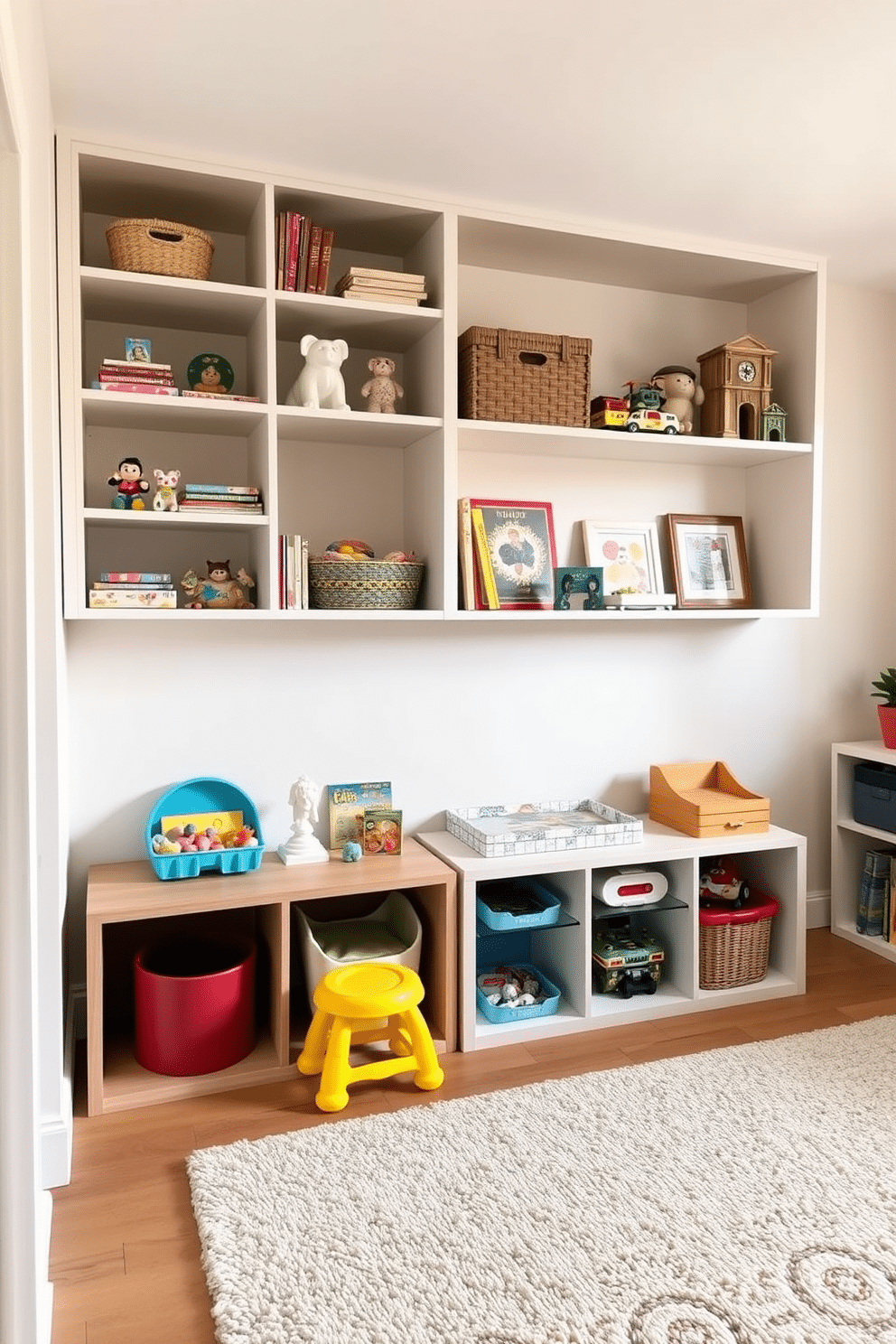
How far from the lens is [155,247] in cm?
230

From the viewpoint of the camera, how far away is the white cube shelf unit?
2.36 metres

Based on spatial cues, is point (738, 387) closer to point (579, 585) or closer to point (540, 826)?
point (579, 585)

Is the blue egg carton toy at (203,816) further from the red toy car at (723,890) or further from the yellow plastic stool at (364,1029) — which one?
the red toy car at (723,890)

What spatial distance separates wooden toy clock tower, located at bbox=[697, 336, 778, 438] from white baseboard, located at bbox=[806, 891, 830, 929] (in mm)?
1657

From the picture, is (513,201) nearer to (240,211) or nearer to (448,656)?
(240,211)

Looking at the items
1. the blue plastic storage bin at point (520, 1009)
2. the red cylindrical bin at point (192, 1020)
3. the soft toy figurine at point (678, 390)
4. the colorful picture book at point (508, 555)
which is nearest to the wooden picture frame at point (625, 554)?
the colorful picture book at point (508, 555)

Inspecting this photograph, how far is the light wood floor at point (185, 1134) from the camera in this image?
1.64 m

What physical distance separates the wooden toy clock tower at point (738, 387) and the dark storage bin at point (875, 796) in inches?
47.0

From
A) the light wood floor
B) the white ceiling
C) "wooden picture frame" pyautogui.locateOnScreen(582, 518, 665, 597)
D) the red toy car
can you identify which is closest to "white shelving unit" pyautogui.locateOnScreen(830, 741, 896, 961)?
the light wood floor

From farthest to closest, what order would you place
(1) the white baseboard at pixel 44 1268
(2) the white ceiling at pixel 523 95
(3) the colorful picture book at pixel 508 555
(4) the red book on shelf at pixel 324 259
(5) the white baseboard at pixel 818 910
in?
(5) the white baseboard at pixel 818 910, (3) the colorful picture book at pixel 508 555, (4) the red book on shelf at pixel 324 259, (2) the white ceiling at pixel 523 95, (1) the white baseboard at pixel 44 1268

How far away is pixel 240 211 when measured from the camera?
2.54 m

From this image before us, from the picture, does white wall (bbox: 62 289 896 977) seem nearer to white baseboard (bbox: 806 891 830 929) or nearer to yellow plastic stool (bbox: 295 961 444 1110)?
white baseboard (bbox: 806 891 830 929)

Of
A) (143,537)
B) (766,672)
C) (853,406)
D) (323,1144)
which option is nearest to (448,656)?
(143,537)

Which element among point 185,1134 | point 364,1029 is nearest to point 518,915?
point 364,1029
